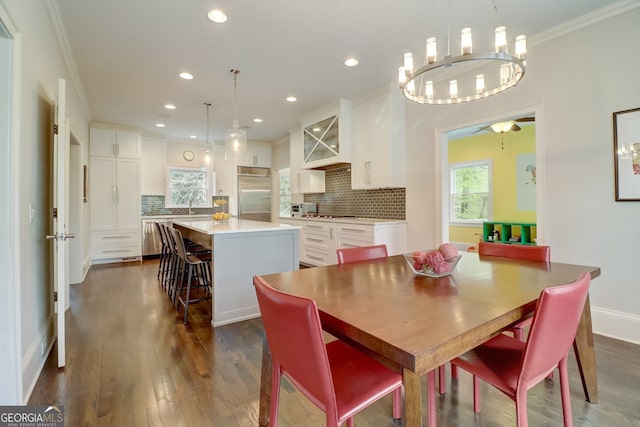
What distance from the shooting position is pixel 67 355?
7.17 ft

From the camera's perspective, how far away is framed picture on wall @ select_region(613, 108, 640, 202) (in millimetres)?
2268

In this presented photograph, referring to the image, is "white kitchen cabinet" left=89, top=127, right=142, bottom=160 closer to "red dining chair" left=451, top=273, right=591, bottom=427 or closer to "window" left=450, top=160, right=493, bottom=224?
"red dining chair" left=451, top=273, right=591, bottom=427

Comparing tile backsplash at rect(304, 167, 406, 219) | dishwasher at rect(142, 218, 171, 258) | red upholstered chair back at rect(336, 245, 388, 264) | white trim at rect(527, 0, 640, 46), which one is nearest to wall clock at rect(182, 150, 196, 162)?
dishwasher at rect(142, 218, 171, 258)

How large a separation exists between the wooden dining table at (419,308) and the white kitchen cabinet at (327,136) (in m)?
2.88

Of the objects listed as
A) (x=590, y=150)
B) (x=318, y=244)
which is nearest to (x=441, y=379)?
(x=590, y=150)

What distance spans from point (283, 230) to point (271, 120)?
2883 mm

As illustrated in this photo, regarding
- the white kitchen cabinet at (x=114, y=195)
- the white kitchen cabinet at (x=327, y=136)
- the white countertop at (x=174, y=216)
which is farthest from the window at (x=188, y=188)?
the white kitchen cabinet at (x=327, y=136)

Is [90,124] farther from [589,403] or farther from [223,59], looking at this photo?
[589,403]

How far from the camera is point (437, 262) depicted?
4.92 feet

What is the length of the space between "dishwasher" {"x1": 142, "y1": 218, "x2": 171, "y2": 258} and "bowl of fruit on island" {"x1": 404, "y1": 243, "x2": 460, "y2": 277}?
18.9 ft

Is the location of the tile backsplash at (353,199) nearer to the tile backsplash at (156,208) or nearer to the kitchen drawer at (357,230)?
the kitchen drawer at (357,230)

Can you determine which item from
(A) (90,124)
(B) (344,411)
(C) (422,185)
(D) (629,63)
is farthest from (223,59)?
(A) (90,124)

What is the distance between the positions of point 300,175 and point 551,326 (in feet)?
16.6

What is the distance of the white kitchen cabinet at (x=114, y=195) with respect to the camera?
5395 mm
